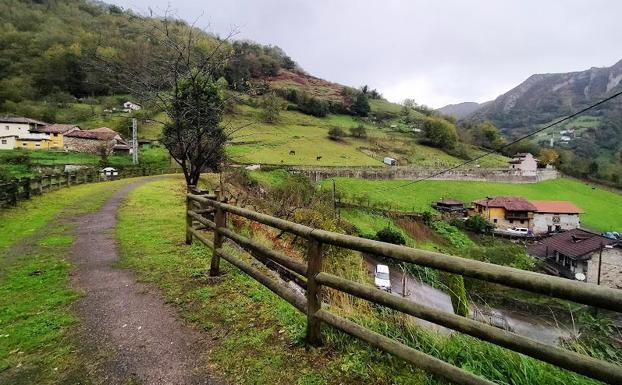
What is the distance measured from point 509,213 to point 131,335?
43.7m

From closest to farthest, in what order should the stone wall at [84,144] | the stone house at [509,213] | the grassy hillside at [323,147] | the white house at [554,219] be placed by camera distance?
1. the stone house at [509,213]
2. the white house at [554,219]
3. the stone wall at [84,144]
4. the grassy hillside at [323,147]

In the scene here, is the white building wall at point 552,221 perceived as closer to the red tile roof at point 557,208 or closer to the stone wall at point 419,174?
the red tile roof at point 557,208

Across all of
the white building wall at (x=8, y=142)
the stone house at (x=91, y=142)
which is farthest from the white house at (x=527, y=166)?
the white building wall at (x=8, y=142)

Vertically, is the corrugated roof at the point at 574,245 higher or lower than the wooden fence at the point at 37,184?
lower

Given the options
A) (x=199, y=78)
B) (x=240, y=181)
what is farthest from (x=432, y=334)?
(x=240, y=181)

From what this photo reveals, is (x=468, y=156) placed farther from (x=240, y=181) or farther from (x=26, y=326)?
(x=26, y=326)

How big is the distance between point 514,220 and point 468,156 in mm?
36086

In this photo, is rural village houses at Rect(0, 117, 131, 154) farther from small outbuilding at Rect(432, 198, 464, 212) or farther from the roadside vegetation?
the roadside vegetation

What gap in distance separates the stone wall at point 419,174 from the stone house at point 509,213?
7.74 m

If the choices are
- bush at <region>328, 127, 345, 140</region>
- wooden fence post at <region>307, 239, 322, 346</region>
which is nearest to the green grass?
bush at <region>328, 127, 345, 140</region>

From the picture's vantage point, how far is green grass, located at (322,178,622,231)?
41.3 m

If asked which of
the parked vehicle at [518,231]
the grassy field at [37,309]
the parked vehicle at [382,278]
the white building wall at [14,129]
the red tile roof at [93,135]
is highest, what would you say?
the white building wall at [14,129]

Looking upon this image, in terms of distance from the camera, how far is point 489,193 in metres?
50.6

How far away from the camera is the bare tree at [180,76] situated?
914 centimetres
